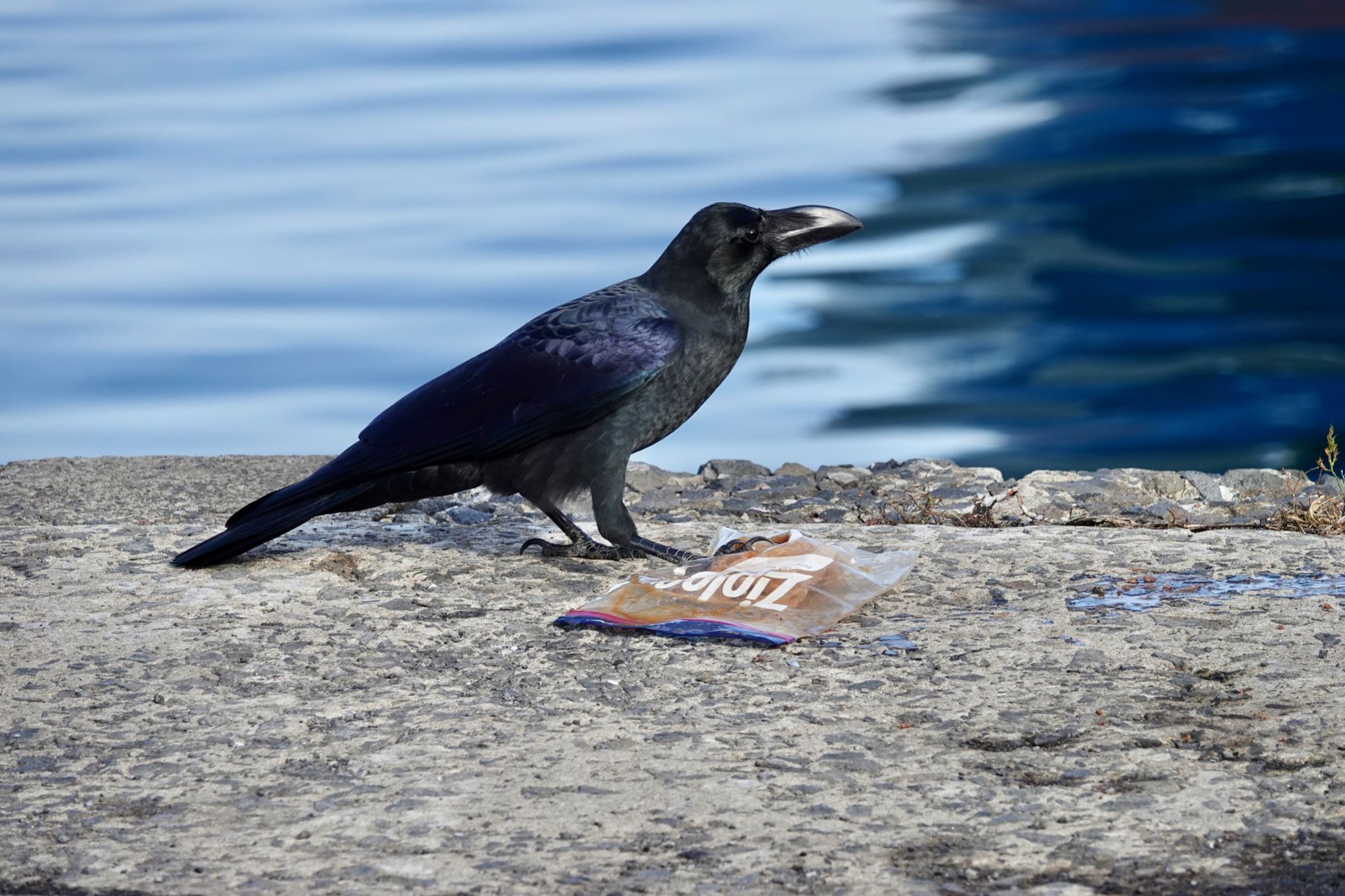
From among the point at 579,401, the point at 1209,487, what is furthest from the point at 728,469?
the point at 579,401

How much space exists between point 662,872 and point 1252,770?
3.46ft

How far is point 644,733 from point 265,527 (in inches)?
61.8

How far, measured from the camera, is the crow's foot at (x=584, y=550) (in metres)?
3.94

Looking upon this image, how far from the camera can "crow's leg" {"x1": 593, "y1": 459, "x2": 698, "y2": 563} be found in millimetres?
3750

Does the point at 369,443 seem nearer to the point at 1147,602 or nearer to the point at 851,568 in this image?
the point at 851,568

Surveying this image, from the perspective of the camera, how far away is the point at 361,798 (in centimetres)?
235

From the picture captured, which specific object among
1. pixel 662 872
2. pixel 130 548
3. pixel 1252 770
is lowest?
pixel 1252 770

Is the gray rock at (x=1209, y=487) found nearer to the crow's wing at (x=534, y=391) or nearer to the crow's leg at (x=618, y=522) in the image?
the crow's leg at (x=618, y=522)

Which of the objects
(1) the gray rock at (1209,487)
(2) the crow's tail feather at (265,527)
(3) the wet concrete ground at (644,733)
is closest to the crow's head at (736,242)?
(3) the wet concrete ground at (644,733)

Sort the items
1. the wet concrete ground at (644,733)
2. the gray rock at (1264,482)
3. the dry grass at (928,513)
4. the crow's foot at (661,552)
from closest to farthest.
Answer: the wet concrete ground at (644,733) → the crow's foot at (661,552) → the dry grass at (928,513) → the gray rock at (1264,482)

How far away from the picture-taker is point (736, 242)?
385cm

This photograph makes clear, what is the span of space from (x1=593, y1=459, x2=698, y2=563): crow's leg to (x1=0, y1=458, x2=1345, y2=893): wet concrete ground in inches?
3.7

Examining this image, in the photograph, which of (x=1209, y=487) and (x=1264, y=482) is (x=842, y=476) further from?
(x=1264, y=482)

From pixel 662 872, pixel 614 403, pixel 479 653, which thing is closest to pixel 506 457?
pixel 614 403
